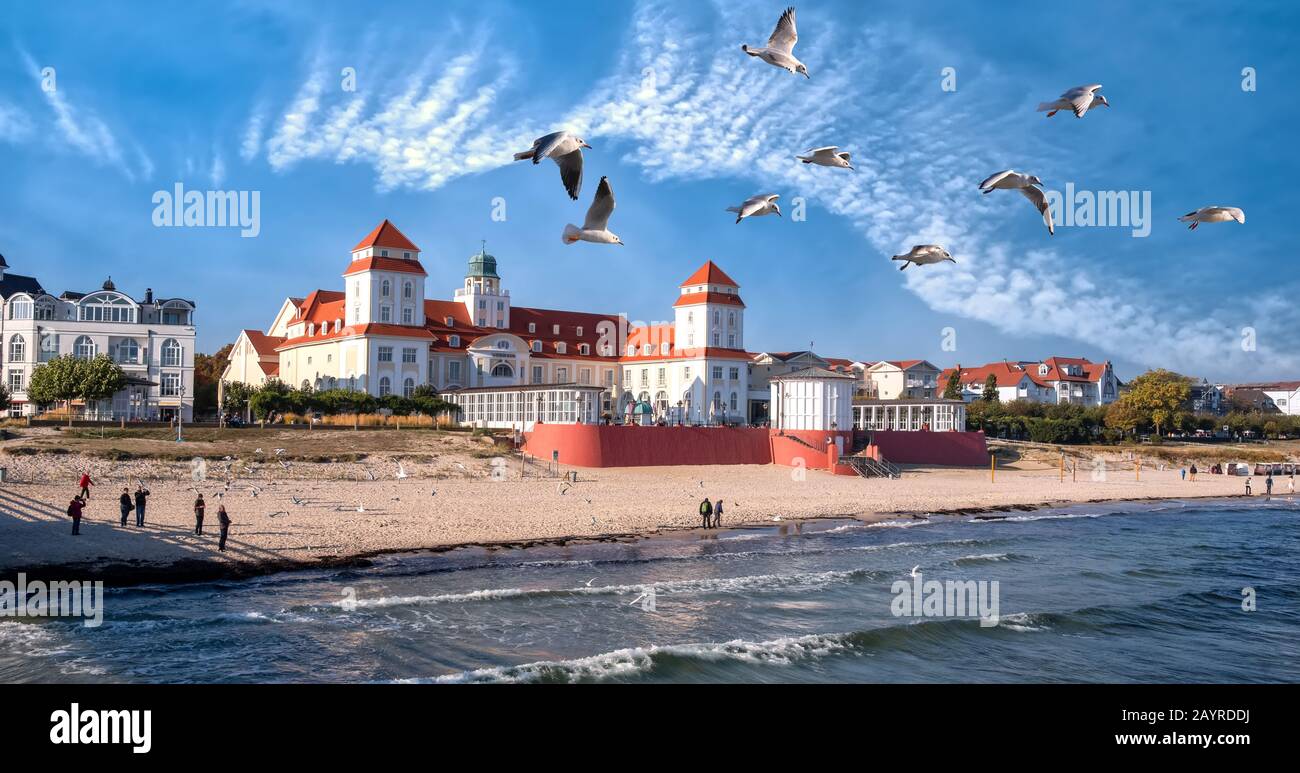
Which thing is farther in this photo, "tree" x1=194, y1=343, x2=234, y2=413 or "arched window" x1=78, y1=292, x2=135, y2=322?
"tree" x1=194, y1=343, x2=234, y2=413

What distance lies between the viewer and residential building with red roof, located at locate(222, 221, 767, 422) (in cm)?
7181

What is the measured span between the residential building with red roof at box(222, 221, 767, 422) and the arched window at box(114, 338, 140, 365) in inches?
546

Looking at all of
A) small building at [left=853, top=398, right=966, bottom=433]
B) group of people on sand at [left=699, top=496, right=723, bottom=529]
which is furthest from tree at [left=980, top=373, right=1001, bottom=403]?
group of people on sand at [left=699, top=496, right=723, bottom=529]

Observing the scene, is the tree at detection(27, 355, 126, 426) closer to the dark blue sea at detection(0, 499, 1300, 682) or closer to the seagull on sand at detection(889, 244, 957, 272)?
the dark blue sea at detection(0, 499, 1300, 682)

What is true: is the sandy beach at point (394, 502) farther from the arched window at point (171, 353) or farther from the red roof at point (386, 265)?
the red roof at point (386, 265)

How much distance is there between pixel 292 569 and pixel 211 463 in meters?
19.5

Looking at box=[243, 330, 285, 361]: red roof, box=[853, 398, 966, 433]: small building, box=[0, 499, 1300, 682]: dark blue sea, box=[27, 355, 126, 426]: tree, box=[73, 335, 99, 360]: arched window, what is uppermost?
box=[243, 330, 285, 361]: red roof

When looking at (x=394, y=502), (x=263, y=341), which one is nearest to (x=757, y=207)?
(x=394, y=502)

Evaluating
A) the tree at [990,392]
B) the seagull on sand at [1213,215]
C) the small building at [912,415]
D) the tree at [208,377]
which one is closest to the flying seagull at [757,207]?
the seagull on sand at [1213,215]

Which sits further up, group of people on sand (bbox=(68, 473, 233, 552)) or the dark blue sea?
group of people on sand (bbox=(68, 473, 233, 552))

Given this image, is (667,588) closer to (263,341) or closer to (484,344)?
(484,344)

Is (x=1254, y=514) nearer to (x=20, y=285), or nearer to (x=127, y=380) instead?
(x=127, y=380)

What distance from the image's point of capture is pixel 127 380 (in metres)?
57.7

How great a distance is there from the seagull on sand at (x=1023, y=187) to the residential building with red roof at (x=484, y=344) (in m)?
50.8
